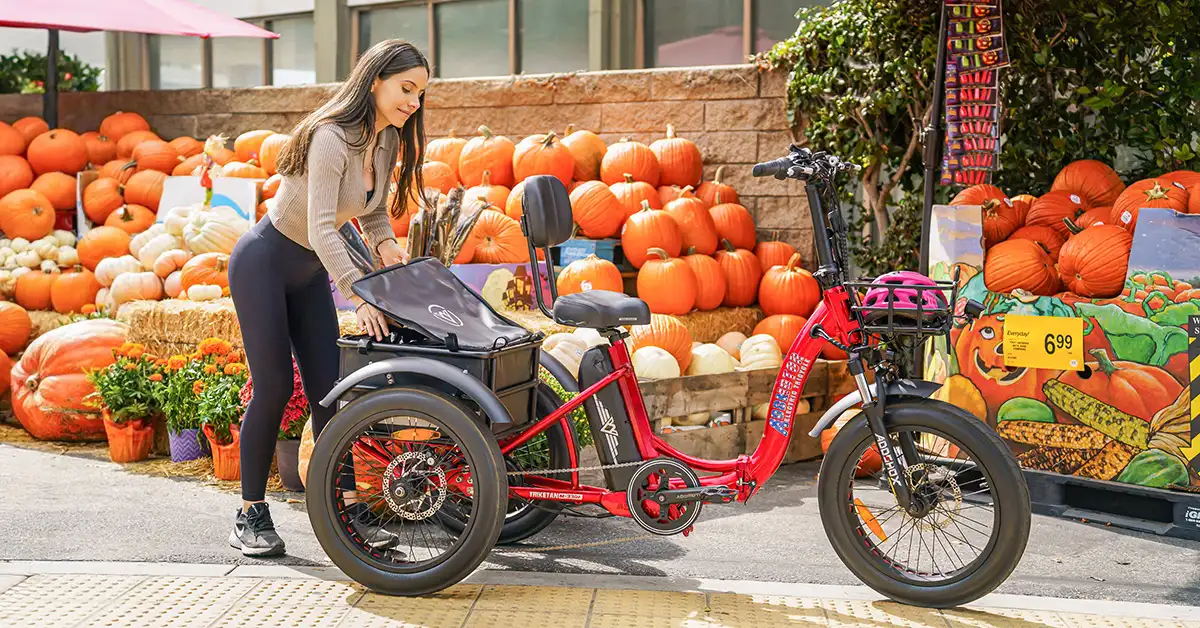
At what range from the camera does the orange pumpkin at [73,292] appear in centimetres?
773

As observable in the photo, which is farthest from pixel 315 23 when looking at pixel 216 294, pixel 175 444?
pixel 175 444

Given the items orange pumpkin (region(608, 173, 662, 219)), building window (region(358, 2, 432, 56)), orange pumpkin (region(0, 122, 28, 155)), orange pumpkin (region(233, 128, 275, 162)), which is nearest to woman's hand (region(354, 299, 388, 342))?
orange pumpkin (region(608, 173, 662, 219))

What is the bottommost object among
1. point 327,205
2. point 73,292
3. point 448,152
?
point 73,292

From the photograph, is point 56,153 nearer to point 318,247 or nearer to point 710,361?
point 710,361

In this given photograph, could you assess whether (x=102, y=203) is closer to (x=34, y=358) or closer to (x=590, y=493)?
(x=34, y=358)

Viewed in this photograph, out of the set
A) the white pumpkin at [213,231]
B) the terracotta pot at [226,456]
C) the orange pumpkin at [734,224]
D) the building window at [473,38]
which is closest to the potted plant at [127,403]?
the terracotta pot at [226,456]

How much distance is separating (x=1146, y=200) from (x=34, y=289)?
6.46 metres

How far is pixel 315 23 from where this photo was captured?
41.6 feet

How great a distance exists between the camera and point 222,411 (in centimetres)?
572

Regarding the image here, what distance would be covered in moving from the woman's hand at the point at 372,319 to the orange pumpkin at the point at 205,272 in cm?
328

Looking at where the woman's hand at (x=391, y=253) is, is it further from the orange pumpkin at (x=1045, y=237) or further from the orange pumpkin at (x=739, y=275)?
the orange pumpkin at (x=739, y=275)

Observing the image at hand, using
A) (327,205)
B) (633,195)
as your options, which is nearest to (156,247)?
(633,195)

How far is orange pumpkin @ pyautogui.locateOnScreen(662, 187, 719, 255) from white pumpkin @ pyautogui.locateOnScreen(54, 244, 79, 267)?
3990mm

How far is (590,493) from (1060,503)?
2.35m
